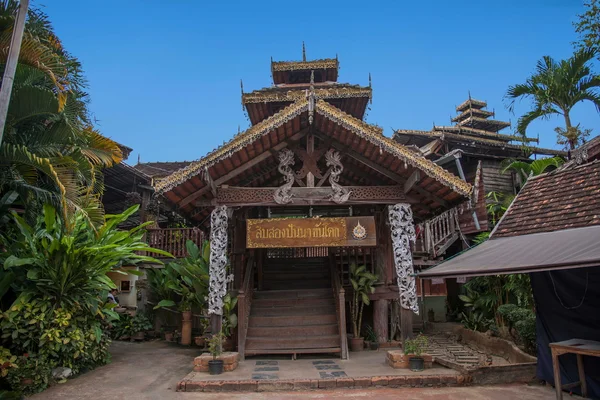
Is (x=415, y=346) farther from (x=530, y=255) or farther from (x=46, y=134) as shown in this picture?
(x=46, y=134)

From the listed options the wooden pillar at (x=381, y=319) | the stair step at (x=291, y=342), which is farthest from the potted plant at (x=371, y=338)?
the stair step at (x=291, y=342)

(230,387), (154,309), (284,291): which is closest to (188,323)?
(154,309)

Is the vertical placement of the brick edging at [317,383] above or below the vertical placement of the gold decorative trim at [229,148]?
below

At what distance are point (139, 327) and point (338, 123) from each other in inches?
354

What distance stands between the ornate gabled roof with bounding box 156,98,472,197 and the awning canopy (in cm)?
158

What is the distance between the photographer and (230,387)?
21.6 ft

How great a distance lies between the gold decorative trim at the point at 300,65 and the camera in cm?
1608

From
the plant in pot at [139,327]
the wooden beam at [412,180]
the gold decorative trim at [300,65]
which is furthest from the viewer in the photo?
the gold decorative trim at [300,65]

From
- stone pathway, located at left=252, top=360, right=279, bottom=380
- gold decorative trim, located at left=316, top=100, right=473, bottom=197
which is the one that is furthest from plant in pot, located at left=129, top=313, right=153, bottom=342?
gold decorative trim, located at left=316, top=100, right=473, bottom=197

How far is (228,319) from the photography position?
875cm

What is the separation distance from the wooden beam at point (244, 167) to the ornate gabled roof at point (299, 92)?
5.69 metres

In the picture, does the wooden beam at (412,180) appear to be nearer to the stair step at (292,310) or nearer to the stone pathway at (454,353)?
the stone pathway at (454,353)

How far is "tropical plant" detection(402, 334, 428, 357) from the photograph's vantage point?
24.1ft

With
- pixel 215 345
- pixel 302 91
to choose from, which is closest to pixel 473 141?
pixel 302 91
